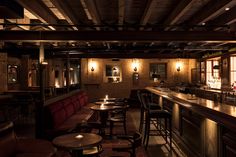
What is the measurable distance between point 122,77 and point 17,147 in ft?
33.3

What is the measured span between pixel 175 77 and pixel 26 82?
319 inches

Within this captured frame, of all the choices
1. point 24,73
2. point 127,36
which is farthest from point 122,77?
point 127,36

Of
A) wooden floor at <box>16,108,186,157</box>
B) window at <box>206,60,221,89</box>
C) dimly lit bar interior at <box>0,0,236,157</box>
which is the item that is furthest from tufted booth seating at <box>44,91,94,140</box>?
window at <box>206,60,221,89</box>

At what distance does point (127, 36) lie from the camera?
6.70 meters

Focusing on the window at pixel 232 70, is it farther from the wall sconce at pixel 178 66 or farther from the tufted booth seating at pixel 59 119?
the tufted booth seating at pixel 59 119

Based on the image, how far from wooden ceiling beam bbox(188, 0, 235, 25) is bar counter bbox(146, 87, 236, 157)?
1.65m

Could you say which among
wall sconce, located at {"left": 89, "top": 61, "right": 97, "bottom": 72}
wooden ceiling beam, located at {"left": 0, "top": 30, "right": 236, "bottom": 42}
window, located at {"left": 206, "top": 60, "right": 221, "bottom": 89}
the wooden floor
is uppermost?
wooden ceiling beam, located at {"left": 0, "top": 30, "right": 236, "bottom": 42}

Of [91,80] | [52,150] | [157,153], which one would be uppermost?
[91,80]

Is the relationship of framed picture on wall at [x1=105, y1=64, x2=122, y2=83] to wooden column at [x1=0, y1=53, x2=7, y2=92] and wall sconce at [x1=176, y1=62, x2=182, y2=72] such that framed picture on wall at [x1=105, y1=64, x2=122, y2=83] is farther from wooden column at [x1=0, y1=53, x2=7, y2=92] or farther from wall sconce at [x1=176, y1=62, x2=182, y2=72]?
wooden column at [x1=0, y1=53, x2=7, y2=92]

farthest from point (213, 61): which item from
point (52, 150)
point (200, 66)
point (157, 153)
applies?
point (52, 150)

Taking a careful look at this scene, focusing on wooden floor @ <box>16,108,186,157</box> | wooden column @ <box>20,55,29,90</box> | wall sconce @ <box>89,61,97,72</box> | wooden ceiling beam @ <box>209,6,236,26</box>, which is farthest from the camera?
wooden column @ <box>20,55,29,90</box>

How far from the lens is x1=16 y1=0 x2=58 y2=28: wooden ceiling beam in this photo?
14.9ft

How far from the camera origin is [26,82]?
14438mm

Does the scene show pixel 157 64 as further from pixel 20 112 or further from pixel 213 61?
pixel 20 112
